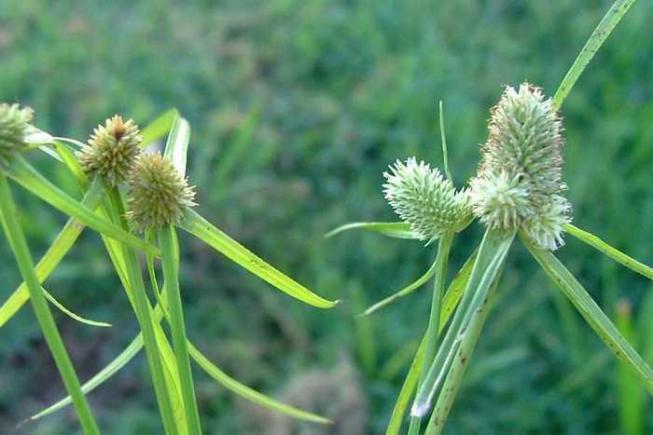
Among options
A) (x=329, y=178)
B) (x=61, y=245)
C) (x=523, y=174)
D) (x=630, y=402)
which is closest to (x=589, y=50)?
(x=523, y=174)

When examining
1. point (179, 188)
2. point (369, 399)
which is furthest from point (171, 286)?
point (369, 399)

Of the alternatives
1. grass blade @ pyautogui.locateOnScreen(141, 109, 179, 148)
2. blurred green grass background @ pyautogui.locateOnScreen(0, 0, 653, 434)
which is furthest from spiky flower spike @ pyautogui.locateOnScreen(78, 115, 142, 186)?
blurred green grass background @ pyautogui.locateOnScreen(0, 0, 653, 434)

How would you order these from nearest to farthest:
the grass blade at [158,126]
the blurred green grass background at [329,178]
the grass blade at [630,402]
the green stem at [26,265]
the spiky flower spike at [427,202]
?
1. the green stem at [26,265]
2. the spiky flower spike at [427,202]
3. the grass blade at [158,126]
4. the grass blade at [630,402]
5. the blurred green grass background at [329,178]

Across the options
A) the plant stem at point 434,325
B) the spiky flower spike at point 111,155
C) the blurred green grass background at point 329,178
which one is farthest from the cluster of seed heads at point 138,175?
the blurred green grass background at point 329,178

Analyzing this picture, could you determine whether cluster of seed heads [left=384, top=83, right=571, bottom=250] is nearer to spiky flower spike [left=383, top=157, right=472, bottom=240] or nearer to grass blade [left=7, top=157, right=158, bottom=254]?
spiky flower spike [left=383, top=157, right=472, bottom=240]

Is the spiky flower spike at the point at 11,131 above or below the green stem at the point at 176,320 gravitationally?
above

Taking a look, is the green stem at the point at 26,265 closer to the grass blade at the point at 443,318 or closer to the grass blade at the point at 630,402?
the grass blade at the point at 443,318

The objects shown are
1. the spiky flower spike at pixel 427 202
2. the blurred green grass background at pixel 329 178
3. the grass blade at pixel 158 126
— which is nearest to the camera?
the spiky flower spike at pixel 427 202

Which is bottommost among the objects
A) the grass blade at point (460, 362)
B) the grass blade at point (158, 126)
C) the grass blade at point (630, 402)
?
the grass blade at point (460, 362)

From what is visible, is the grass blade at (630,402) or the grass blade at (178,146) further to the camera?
the grass blade at (630,402)
